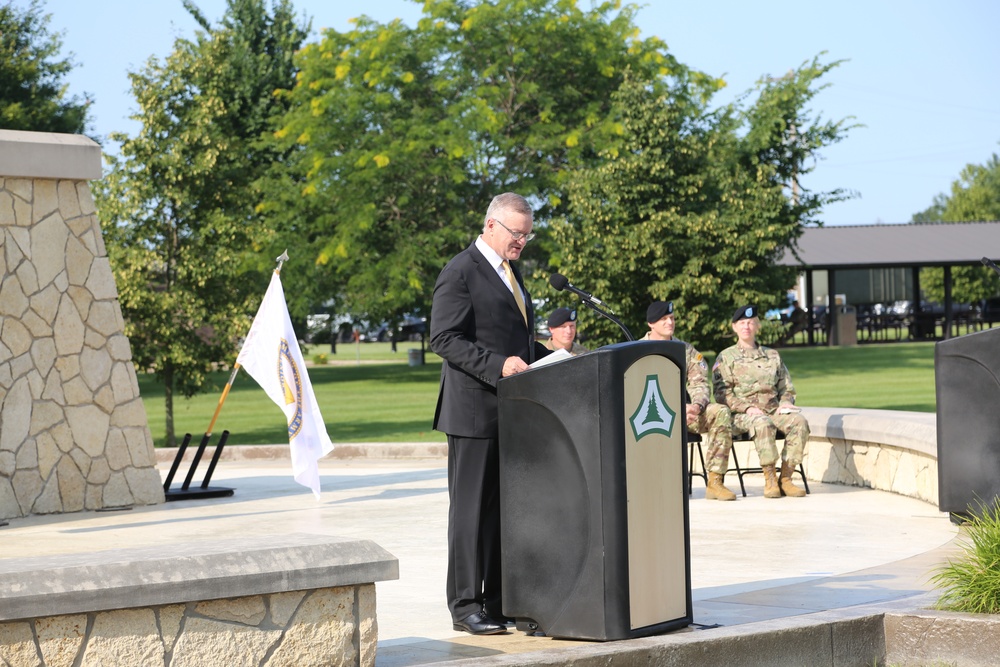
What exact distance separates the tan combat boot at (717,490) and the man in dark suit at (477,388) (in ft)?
19.2

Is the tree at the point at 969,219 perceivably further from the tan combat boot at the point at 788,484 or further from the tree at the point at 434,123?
the tan combat boot at the point at 788,484

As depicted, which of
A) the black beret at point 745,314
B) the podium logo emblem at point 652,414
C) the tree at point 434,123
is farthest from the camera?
the tree at point 434,123

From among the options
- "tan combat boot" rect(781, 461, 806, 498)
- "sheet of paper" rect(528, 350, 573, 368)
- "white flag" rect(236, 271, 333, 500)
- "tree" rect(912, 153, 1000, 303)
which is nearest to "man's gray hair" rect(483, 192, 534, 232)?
"sheet of paper" rect(528, 350, 573, 368)

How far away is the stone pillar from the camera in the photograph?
1123 centimetres

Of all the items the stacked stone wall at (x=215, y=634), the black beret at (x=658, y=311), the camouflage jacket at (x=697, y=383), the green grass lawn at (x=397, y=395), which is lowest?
the green grass lawn at (x=397, y=395)

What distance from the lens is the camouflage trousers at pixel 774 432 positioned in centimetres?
1141

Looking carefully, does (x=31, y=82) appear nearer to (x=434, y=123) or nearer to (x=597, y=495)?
(x=434, y=123)

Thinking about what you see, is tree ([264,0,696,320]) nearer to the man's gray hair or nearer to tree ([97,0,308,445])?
tree ([97,0,308,445])

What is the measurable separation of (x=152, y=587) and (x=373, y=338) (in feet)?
256

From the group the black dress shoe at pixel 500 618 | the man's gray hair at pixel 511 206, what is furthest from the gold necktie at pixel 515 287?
the black dress shoe at pixel 500 618

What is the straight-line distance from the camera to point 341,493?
1282 centimetres

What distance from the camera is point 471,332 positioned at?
237 inches

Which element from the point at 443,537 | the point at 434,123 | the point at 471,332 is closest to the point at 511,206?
the point at 471,332

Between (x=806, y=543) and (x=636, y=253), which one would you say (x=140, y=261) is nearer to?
(x=636, y=253)
